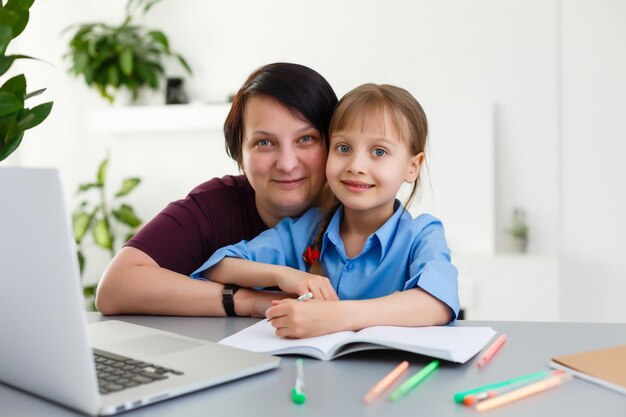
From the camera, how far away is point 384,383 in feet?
2.58

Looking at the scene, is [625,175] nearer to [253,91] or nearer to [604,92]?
[604,92]

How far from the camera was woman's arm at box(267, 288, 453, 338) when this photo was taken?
1001 mm

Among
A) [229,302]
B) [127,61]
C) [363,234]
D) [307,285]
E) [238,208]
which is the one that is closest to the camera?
[307,285]

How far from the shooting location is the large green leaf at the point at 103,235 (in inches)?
155

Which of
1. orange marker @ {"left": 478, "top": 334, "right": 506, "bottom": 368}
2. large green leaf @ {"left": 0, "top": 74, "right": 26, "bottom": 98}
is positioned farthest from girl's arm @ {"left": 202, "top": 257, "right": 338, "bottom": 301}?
large green leaf @ {"left": 0, "top": 74, "right": 26, "bottom": 98}

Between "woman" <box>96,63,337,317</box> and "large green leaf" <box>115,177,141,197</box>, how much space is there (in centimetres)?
243

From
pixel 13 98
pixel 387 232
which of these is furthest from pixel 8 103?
pixel 387 232

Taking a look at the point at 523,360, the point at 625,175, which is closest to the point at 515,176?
A: the point at 625,175

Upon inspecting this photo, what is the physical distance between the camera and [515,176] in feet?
11.6

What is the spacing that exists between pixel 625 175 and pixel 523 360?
9.00ft

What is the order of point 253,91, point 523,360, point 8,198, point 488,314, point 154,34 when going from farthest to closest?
point 154,34, point 488,314, point 253,91, point 523,360, point 8,198

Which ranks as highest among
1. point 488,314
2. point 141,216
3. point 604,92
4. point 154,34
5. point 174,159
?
point 154,34

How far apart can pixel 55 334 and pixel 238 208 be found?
0.97 meters

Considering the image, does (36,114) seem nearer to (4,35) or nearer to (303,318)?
(4,35)
